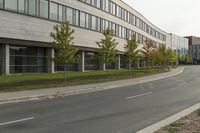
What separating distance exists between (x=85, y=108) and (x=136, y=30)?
218 feet

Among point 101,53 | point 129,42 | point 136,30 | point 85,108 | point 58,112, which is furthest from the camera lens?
point 136,30

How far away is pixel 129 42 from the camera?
47.9m

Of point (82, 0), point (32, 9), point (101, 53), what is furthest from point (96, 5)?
point (32, 9)

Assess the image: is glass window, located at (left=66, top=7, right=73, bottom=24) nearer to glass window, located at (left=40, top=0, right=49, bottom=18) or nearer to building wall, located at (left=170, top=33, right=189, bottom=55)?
glass window, located at (left=40, top=0, right=49, bottom=18)

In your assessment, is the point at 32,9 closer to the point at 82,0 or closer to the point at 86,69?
the point at 82,0

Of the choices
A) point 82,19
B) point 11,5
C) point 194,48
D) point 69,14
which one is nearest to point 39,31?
point 11,5

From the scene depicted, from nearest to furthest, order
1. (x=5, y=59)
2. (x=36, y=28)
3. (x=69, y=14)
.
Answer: (x=5, y=59) < (x=36, y=28) < (x=69, y=14)

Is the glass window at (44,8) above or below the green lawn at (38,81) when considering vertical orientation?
above

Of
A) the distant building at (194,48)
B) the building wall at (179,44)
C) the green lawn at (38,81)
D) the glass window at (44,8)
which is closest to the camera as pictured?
the green lawn at (38,81)

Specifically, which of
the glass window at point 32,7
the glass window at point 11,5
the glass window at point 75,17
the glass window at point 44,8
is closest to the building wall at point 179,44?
the glass window at point 75,17

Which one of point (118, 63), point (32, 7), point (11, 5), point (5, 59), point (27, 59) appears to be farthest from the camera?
point (118, 63)

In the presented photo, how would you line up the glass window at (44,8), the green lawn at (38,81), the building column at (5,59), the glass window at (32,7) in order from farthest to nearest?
the glass window at (44,8)
the glass window at (32,7)
the building column at (5,59)
the green lawn at (38,81)

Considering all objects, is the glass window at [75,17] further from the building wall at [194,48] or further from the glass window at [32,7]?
the building wall at [194,48]

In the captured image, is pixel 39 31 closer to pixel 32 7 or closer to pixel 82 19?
pixel 32 7
